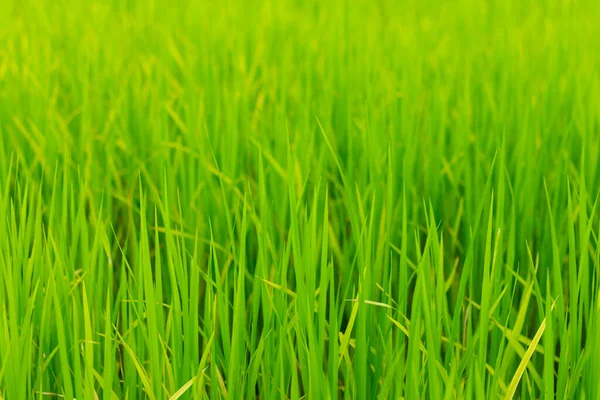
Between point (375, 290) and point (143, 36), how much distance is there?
130 centimetres

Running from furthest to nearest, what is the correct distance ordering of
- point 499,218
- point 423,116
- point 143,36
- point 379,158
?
point 143,36
point 423,116
point 379,158
point 499,218

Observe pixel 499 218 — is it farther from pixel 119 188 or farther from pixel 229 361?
pixel 119 188

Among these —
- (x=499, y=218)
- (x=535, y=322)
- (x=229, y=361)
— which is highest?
(x=499, y=218)

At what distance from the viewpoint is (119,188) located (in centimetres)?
134

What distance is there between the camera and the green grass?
2.85 ft

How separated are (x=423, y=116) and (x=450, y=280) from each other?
554 mm

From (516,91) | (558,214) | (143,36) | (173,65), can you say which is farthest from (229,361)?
(143,36)

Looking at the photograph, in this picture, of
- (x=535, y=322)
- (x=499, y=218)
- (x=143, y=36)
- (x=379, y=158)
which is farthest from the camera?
(x=143, y=36)

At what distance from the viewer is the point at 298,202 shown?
1.02 metres

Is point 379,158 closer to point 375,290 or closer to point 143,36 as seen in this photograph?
point 375,290

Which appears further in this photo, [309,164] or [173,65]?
[173,65]

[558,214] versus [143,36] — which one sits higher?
[143,36]

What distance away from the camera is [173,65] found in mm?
1867

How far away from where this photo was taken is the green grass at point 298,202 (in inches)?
34.2
